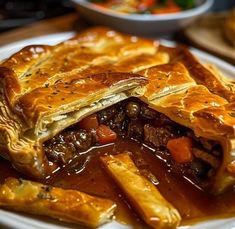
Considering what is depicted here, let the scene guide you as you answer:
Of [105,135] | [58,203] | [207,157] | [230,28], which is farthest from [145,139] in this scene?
[230,28]

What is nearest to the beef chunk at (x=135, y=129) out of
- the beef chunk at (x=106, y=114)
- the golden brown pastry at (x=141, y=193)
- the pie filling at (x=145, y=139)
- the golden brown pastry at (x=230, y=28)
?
the pie filling at (x=145, y=139)

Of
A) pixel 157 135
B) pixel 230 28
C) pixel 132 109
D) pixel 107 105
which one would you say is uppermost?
pixel 107 105

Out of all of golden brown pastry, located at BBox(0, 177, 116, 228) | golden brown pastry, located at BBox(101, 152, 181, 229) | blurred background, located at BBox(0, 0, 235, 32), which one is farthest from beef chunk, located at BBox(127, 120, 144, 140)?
blurred background, located at BBox(0, 0, 235, 32)

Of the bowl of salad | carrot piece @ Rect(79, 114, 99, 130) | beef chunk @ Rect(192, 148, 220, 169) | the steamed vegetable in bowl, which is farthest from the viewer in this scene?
the steamed vegetable in bowl

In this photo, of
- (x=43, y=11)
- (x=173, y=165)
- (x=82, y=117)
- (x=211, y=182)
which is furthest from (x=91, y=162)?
(x=43, y=11)

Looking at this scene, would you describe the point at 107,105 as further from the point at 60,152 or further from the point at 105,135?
the point at 60,152

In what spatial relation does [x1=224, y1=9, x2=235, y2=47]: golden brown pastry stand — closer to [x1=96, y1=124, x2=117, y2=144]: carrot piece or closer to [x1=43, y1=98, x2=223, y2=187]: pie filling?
[x1=43, y1=98, x2=223, y2=187]: pie filling
